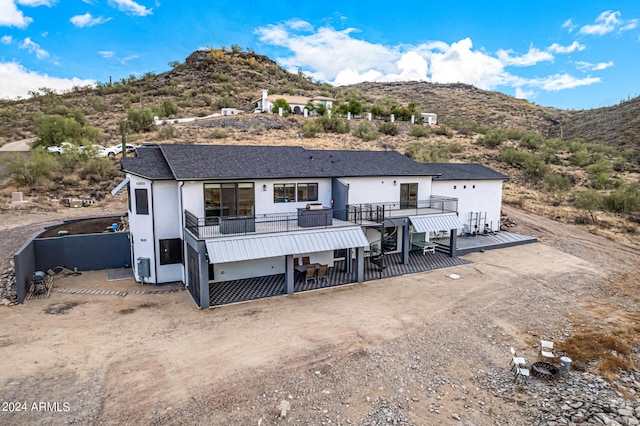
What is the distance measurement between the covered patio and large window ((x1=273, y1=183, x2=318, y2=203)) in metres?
3.85

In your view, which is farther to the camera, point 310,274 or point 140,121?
point 140,121

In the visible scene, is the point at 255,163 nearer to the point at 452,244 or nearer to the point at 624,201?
the point at 452,244

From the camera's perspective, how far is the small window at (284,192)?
17672 millimetres

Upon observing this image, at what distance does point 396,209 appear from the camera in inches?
829

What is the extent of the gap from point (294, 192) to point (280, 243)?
4137mm

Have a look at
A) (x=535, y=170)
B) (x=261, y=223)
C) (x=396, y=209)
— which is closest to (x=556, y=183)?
(x=535, y=170)

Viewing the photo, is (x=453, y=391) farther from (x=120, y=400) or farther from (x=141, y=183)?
(x=141, y=183)

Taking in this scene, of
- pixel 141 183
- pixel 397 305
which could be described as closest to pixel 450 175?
pixel 397 305

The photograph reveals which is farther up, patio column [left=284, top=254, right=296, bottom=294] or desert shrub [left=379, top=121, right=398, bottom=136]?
desert shrub [left=379, top=121, right=398, bottom=136]

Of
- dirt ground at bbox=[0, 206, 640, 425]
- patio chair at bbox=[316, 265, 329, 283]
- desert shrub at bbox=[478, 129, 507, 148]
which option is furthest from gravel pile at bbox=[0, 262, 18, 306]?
desert shrub at bbox=[478, 129, 507, 148]

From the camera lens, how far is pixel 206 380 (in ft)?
31.1

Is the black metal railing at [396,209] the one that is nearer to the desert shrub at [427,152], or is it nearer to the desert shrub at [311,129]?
the desert shrub at [427,152]

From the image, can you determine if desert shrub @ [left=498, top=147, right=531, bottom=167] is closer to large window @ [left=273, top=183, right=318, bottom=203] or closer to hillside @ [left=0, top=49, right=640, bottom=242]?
hillside @ [left=0, top=49, right=640, bottom=242]

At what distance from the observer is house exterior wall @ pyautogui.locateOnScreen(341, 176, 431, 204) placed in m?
19.7
